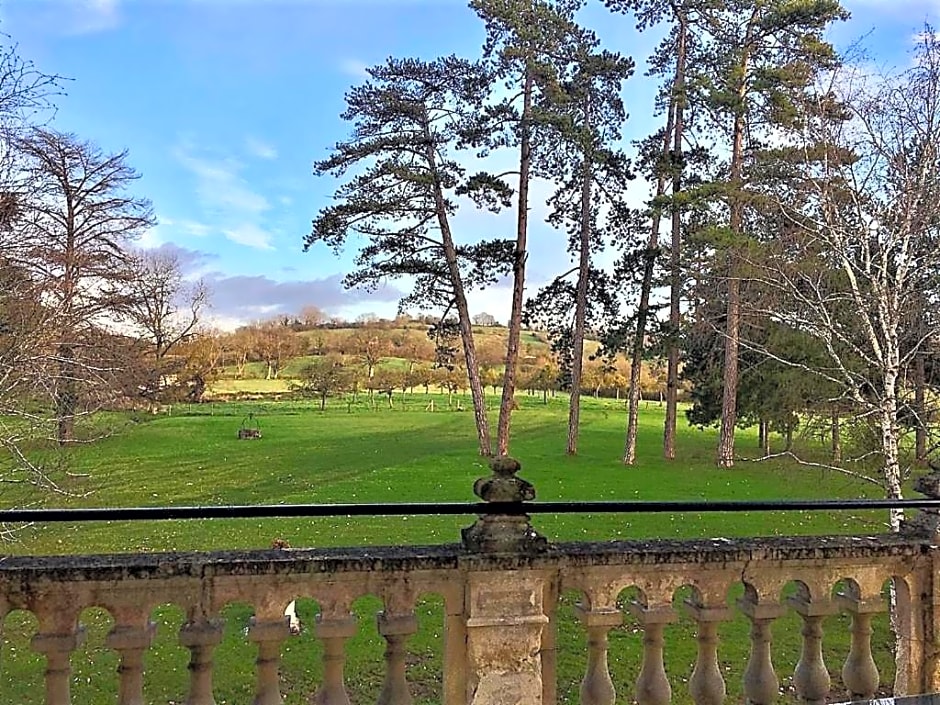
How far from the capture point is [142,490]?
19.7 meters

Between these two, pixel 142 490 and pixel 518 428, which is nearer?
pixel 142 490

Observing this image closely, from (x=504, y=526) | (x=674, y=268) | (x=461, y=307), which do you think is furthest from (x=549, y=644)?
(x=461, y=307)

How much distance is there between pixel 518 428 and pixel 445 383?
5.25 m

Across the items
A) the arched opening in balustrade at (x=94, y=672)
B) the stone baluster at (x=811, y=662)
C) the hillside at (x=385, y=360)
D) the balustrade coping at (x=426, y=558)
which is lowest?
the arched opening in balustrade at (x=94, y=672)

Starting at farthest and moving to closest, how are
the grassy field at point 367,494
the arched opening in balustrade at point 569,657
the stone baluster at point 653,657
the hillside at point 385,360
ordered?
the hillside at point 385,360 < the grassy field at point 367,494 < the arched opening in balustrade at point 569,657 < the stone baluster at point 653,657

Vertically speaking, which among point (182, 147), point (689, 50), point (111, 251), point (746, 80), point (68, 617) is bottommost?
point (68, 617)

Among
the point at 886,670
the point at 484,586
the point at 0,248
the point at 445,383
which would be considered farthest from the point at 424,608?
the point at 445,383

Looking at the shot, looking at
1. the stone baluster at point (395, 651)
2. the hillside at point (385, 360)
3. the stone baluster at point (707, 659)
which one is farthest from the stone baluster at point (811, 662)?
the hillside at point (385, 360)

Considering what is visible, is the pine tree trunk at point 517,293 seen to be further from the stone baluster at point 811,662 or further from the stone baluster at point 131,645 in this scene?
the stone baluster at point 131,645

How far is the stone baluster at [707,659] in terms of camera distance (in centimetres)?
223

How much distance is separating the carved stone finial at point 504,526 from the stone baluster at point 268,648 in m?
0.57

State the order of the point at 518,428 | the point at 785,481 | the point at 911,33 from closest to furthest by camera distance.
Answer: the point at 911,33
the point at 785,481
the point at 518,428

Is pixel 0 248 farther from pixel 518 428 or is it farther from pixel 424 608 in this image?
pixel 518 428

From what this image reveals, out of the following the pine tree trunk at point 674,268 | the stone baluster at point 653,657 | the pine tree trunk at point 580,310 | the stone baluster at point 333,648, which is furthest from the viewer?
the pine tree trunk at point 580,310
